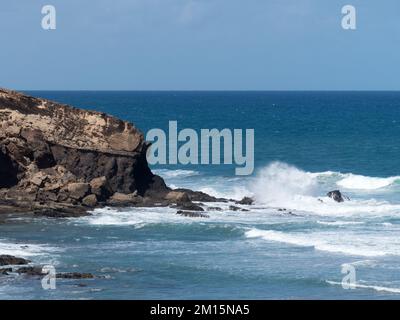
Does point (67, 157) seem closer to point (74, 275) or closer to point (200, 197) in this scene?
point (200, 197)

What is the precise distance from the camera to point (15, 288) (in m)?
36.8

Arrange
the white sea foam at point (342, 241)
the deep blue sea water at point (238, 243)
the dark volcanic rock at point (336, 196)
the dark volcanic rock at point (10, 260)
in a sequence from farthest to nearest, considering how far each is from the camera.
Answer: the dark volcanic rock at point (336, 196) < the white sea foam at point (342, 241) < the dark volcanic rock at point (10, 260) < the deep blue sea water at point (238, 243)

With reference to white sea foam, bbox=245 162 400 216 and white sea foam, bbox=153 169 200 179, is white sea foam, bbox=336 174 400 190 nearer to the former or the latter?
white sea foam, bbox=245 162 400 216

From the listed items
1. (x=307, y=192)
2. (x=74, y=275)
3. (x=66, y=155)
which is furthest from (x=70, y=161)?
(x=74, y=275)

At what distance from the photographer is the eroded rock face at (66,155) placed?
185 feet

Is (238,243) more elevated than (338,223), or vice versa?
(338,223)

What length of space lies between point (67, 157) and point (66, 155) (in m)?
0.16

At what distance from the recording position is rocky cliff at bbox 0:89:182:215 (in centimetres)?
5631

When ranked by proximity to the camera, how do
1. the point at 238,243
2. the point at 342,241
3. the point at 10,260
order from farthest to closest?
the point at 342,241 < the point at 238,243 < the point at 10,260

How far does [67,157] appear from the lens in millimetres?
59094

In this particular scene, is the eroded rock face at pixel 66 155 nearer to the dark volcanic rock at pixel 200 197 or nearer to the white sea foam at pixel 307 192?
the dark volcanic rock at pixel 200 197

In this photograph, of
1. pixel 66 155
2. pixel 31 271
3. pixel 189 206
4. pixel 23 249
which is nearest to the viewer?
pixel 31 271

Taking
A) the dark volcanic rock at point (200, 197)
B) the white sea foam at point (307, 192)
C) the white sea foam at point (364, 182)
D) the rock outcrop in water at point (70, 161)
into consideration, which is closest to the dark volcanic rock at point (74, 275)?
the rock outcrop in water at point (70, 161)
